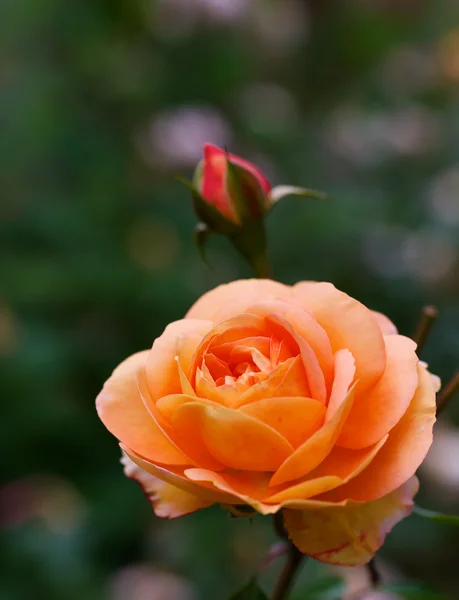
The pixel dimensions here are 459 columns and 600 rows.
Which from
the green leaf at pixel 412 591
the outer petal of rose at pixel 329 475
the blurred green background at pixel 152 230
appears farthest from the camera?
the blurred green background at pixel 152 230

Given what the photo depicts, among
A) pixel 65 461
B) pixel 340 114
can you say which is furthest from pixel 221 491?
pixel 340 114

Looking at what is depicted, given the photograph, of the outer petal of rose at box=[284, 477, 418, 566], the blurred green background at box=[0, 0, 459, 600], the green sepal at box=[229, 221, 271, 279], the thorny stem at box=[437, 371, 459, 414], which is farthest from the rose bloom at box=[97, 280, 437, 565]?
the blurred green background at box=[0, 0, 459, 600]

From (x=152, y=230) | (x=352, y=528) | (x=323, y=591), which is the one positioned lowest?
(x=152, y=230)

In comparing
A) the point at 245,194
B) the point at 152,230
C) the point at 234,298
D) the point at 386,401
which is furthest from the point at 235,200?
the point at 152,230

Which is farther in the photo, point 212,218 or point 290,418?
point 212,218

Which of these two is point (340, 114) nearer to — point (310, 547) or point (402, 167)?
point (402, 167)

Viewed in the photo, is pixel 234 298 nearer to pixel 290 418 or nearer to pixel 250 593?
pixel 290 418

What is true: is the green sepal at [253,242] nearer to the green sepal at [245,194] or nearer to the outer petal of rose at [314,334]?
the green sepal at [245,194]

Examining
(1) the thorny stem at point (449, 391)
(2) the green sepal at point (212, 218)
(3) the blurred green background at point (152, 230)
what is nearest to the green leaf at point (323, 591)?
(1) the thorny stem at point (449, 391)
